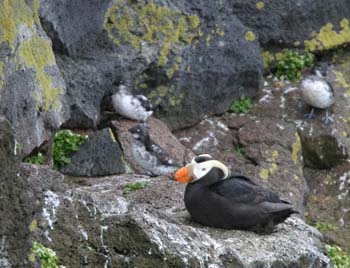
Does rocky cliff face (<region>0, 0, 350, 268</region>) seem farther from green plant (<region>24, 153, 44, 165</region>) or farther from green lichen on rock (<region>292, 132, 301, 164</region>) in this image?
green plant (<region>24, 153, 44, 165</region>)

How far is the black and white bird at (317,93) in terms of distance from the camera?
10602 mm

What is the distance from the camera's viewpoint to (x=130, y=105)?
377 inches

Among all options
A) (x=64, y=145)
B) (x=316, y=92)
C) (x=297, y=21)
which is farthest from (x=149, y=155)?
(x=297, y=21)

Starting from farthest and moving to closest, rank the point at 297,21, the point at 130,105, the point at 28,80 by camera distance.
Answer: the point at 297,21 < the point at 130,105 < the point at 28,80

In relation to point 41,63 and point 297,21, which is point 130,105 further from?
point 297,21

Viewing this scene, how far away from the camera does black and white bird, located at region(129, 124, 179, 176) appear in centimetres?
898

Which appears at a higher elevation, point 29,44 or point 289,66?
point 29,44

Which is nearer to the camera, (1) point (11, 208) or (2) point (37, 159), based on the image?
(1) point (11, 208)

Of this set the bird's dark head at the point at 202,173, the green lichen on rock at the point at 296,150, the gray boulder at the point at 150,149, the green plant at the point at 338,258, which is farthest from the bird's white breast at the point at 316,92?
the bird's dark head at the point at 202,173

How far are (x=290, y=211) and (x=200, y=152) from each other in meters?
3.40

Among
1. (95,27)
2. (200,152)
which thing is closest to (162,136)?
(200,152)

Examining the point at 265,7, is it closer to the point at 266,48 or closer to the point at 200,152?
the point at 266,48

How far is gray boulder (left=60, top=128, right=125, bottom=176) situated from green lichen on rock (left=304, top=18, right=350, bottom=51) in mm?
3488

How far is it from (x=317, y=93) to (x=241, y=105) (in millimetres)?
760
